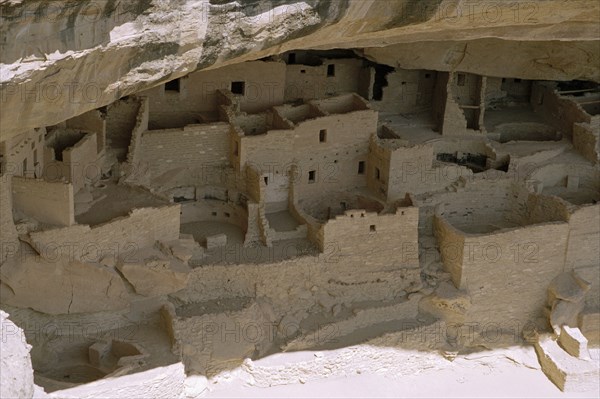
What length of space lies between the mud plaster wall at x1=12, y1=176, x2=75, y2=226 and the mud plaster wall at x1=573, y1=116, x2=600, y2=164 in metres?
9.34

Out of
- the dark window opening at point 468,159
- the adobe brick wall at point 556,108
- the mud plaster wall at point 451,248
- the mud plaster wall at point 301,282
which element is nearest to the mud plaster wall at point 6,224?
the mud plaster wall at point 301,282

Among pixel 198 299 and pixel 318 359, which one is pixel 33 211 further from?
pixel 318 359

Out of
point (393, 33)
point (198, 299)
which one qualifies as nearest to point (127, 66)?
point (393, 33)

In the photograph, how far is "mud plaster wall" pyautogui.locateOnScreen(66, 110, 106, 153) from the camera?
15.2 metres

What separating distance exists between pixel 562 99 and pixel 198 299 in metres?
8.50

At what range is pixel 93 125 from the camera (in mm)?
15273

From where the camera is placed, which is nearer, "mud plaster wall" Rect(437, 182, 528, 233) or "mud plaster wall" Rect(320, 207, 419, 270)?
"mud plaster wall" Rect(320, 207, 419, 270)

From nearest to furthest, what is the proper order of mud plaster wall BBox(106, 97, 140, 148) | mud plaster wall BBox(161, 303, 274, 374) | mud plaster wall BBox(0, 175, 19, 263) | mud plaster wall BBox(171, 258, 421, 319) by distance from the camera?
mud plaster wall BBox(0, 175, 19, 263), mud plaster wall BBox(161, 303, 274, 374), mud plaster wall BBox(171, 258, 421, 319), mud plaster wall BBox(106, 97, 140, 148)

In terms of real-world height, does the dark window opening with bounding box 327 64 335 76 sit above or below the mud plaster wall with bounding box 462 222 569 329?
above

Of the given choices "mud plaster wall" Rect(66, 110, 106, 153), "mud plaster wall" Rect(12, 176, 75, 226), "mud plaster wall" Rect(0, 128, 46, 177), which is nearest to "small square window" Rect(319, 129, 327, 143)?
"mud plaster wall" Rect(66, 110, 106, 153)

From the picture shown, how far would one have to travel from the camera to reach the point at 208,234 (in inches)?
616

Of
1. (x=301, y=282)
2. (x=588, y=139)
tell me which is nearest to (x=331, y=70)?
(x=588, y=139)

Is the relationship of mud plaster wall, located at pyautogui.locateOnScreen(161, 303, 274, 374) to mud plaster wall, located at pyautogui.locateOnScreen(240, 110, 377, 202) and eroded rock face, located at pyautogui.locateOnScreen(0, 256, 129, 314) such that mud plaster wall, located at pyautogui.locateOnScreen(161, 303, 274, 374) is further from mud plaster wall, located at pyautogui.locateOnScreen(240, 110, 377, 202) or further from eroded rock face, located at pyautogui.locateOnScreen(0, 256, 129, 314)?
mud plaster wall, located at pyautogui.locateOnScreen(240, 110, 377, 202)

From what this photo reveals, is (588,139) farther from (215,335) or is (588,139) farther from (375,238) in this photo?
(215,335)
